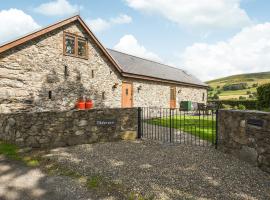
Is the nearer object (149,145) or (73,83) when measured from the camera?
(149,145)

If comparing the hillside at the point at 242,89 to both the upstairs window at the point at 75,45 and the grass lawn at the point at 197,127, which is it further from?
the upstairs window at the point at 75,45

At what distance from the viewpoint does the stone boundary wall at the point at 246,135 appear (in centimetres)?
605

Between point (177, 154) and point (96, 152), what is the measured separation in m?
2.75

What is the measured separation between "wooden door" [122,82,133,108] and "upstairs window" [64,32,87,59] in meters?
4.20

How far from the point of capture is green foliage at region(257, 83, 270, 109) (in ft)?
59.8

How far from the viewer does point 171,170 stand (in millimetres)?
6102

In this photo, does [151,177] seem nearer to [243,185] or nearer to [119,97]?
[243,185]

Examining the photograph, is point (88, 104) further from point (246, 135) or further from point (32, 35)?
point (246, 135)

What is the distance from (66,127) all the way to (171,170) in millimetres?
4640

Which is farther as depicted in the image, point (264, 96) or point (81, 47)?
point (264, 96)

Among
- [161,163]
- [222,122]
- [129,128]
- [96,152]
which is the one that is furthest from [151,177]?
[129,128]

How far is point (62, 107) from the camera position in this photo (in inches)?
550

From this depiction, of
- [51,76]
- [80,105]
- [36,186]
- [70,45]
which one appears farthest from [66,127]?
[70,45]

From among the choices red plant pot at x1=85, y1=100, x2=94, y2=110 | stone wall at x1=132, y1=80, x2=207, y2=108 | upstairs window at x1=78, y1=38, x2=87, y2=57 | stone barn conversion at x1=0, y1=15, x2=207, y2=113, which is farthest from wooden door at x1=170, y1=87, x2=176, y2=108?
upstairs window at x1=78, y1=38, x2=87, y2=57
